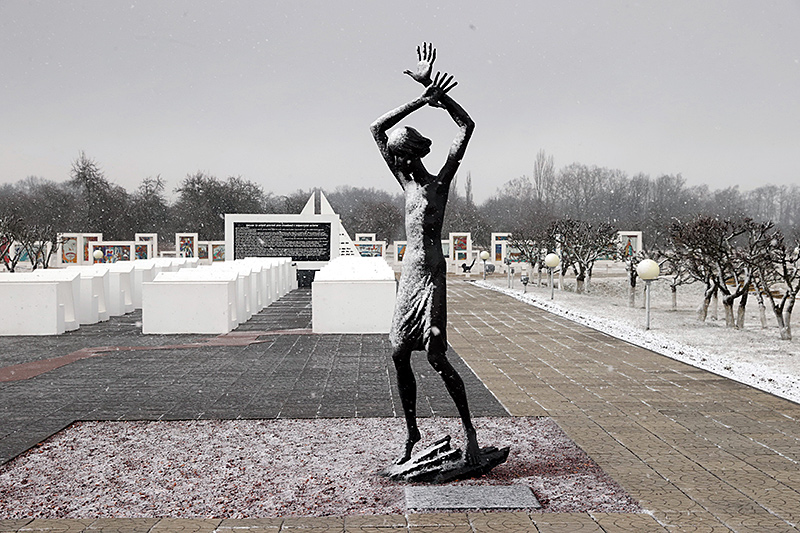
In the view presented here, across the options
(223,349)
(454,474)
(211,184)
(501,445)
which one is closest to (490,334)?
(223,349)

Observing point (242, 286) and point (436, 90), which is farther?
point (242, 286)

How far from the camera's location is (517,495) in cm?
413

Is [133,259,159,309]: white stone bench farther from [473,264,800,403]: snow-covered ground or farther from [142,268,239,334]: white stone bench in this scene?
[473,264,800,403]: snow-covered ground

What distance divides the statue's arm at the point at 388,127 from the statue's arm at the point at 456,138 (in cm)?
19

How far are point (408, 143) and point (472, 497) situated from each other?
2119 mm

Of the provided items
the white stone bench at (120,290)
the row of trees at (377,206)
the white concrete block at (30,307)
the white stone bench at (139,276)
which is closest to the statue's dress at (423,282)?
the white concrete block at (30,307)

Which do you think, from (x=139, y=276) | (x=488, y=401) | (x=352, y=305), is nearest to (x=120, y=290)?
(x=139, y=276)

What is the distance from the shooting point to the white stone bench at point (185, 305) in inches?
486

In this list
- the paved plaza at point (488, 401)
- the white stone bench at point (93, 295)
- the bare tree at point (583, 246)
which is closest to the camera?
the paved plaza at point (488, 401)

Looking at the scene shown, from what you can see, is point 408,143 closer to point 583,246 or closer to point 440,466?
point 440,466

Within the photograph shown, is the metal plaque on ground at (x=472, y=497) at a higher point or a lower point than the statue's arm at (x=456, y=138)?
lower

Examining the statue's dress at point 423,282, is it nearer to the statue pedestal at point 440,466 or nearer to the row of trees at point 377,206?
the statue pedestal at point 440,466

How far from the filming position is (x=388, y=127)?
15.3ft

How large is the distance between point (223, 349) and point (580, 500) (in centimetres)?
739
